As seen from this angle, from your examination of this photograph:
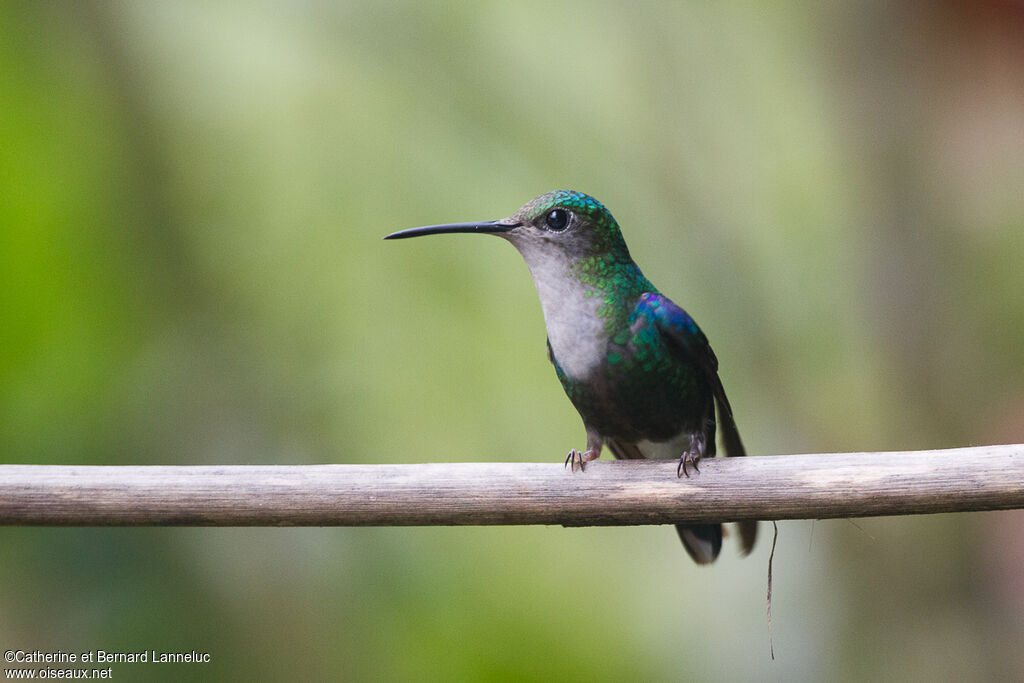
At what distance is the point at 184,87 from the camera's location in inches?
140

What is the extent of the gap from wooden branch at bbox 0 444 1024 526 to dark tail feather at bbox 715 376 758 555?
55cm

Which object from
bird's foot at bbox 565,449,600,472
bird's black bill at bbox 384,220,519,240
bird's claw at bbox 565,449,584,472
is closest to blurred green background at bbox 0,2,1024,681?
bird's foot at bbox 565,449,600,472

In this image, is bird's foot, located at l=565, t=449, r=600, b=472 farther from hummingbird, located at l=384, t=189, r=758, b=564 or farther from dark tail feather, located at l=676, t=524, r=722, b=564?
dark tail feather, located at l=676, t=524, r=722, b=564

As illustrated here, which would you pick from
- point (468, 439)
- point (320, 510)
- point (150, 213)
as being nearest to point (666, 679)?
point (468, 439)

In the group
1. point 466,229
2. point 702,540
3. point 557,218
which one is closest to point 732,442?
point 702,540

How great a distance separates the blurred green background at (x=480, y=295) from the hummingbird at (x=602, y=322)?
101cm

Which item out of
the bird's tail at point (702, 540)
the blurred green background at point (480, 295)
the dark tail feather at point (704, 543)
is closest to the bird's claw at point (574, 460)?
the bird's tail at point (702, 540)

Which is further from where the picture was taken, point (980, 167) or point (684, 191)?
point (684, 191)

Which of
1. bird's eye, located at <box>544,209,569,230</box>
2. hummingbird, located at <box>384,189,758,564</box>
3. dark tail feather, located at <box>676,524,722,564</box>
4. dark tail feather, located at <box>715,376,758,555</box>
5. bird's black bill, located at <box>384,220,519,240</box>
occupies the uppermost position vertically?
bird's eye, located at <box>544,209,569,230</box>

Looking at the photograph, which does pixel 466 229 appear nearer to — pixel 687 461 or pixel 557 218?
pixel 557 218

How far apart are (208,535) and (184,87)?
1668 millimetres

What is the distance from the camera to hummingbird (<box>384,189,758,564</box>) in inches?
85.4

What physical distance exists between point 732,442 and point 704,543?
10.9 inches

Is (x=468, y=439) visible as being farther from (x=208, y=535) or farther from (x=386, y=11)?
(x=386, y=11)
